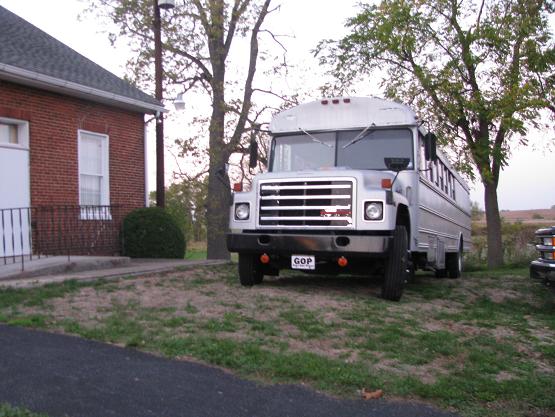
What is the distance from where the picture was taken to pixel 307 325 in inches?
255

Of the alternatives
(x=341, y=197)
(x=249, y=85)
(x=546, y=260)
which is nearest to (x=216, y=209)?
(x=249, y=85)

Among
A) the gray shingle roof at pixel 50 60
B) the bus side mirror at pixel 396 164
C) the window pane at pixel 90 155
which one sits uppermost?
the gray shingle roof at pixel 50 60

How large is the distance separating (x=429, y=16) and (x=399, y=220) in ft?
38.9

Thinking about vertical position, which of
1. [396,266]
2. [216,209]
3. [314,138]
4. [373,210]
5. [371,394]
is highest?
[314,138]

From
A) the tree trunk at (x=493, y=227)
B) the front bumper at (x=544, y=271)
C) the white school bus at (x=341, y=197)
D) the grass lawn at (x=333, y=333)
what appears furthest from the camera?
the tree trunk at (x=493, y=227)

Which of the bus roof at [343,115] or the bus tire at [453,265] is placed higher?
the bus roof at [343,115]

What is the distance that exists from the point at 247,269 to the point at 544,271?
4.07m

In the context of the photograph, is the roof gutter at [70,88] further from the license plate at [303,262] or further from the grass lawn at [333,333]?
the license plate at [303,262]

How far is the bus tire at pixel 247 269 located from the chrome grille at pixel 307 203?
0.66 m

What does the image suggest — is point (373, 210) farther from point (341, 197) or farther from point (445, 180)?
point (445, 180)

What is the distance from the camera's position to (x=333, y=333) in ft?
20.5

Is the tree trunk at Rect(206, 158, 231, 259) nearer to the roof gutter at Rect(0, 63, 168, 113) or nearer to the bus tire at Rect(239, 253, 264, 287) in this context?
the roof gutter at Rect(0, 63, 168, 113)

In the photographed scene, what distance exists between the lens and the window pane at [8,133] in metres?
11.7

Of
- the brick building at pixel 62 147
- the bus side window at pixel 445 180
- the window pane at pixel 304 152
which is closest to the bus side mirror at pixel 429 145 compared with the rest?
the window pane at pixel 304 152
